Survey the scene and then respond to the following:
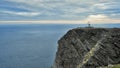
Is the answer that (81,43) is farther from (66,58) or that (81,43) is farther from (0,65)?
(0,65)

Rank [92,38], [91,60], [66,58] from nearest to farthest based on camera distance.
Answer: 1. [91,60]
2. [92,38]
3. [66,58]

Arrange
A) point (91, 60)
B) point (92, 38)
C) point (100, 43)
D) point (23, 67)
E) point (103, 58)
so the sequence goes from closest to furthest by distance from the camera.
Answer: point (91, 60)
point (103, 58)
point (100, 43)
point (92, 38)
point (23, 67)

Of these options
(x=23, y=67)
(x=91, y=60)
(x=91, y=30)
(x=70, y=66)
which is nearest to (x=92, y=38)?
(x=91, y=30)

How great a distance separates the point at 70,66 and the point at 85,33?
1247cm

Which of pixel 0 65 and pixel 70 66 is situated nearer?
pixel 70 66

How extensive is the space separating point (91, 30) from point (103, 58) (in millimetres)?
34750

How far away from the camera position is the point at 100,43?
5703 cm

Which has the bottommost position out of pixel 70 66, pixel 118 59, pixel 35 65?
pixel 35 65

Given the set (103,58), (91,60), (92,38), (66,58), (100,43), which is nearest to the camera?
(91,60)

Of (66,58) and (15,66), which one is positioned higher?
(66,58)

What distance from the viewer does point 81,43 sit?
87.1 meters

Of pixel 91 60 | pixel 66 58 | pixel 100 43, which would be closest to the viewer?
pixel 91 60

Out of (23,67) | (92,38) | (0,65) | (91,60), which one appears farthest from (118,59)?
(0,65)

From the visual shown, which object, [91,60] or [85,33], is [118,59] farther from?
[85,33]
